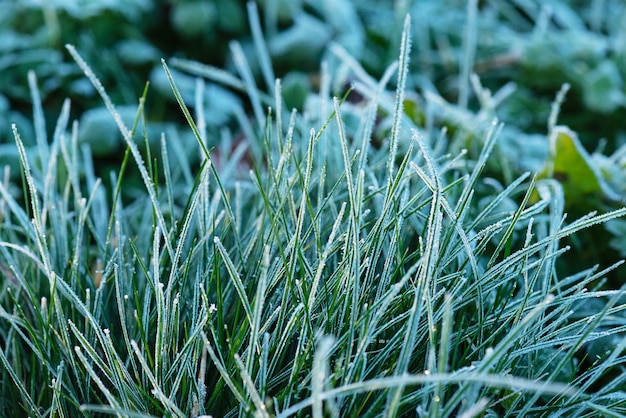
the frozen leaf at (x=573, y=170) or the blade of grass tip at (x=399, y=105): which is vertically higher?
the blade of grass tip at (x=399, y=105)

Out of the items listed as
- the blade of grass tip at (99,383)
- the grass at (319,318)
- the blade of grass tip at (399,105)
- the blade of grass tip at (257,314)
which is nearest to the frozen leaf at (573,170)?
the grass at (319,318)

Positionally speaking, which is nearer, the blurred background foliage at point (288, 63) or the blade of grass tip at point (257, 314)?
the blade of grass tip at point (257, 314)

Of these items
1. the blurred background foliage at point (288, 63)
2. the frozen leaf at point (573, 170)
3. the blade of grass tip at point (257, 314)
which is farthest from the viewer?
the blurred background foliage at point (288, 63)

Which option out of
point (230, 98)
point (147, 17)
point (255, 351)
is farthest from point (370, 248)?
point (147, 17)

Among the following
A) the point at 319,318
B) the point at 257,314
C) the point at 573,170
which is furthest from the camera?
the point at 573,170

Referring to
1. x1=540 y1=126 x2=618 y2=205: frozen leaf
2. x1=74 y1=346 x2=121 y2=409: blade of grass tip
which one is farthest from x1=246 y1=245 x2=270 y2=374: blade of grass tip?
x1=540 y1=126 x2=618 y2=205: frozen leaf

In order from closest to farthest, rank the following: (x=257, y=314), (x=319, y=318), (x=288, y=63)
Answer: (x=257, y=314) < (x=319, y=318) < (x=288, y=63)

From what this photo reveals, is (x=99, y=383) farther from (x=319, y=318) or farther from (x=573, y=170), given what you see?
(x=573, y=170)

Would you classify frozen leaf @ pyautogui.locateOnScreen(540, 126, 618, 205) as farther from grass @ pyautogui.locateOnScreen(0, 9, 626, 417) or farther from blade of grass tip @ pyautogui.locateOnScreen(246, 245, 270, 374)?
blade of grass tip @ pyautogui.locateOnScreen(246, 245, 270, 374)

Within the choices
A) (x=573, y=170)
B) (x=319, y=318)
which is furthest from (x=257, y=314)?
(x=573, y=170)

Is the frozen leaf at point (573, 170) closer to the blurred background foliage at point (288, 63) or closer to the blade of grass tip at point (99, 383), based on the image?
the blurred background foliage at point (288, 63)
